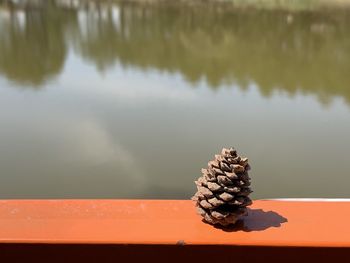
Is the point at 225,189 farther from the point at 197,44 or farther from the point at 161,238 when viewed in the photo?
the point at 197,44

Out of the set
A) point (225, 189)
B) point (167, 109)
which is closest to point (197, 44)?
point (167, 109)

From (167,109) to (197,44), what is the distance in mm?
2687

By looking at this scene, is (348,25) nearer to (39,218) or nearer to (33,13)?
(33,13)

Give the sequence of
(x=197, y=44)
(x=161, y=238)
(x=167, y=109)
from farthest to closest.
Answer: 1. (x=197, y=44)
2. (x=167, y=109)
3. (x=161, y=238)

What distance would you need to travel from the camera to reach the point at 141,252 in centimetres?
68

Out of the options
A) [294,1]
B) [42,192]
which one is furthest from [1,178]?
[294,1]

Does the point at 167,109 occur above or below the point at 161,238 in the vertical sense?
below

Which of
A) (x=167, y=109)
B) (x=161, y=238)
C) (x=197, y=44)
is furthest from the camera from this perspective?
(x=197, y=44)

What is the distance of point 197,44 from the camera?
578 cm

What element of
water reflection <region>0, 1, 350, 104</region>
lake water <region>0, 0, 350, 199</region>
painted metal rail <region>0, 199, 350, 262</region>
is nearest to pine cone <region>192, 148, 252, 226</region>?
painted metal rail <region>0, 199, 350, 262</region>

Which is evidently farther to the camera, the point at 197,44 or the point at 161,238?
the point at 197,44

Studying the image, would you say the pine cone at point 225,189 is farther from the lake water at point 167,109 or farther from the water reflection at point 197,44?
the water reflection at point 197,44

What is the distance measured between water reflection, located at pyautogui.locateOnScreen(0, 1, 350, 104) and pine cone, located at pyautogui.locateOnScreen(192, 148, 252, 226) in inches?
118

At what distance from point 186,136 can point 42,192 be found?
0.92m
